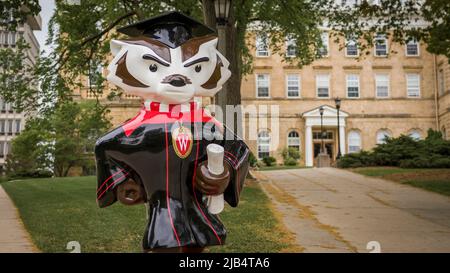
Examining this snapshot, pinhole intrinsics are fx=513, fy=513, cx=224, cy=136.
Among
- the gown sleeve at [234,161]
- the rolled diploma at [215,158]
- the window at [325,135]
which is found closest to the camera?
the rolled diploma at [215,158]

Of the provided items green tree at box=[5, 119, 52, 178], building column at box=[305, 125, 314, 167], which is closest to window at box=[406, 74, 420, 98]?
building column at box=[305, 125, 314, 167]

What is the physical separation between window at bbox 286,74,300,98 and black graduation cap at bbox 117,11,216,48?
112 feet

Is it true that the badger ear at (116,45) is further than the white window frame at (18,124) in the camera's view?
No

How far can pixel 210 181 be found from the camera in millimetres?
3646

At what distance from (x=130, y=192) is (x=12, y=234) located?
14.2ft

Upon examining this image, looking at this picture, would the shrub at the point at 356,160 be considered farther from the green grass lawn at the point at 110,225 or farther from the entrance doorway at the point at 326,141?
the entrance doorway at the point at 326,141

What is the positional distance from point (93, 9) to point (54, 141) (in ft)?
53.9

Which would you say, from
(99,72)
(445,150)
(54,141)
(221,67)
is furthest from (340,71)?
(221,67)

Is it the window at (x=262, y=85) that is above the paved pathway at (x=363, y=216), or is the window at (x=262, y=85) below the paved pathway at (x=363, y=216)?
above

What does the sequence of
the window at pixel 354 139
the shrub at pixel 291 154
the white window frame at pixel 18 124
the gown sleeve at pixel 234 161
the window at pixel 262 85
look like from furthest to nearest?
the white window frame at pixel 18 124 < the window at pixel 262 85 < the window at pixel 354 139 < the shrub at pixel 291 154 < the gown sleeve at pixel 234 161

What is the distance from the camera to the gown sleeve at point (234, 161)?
3.87m

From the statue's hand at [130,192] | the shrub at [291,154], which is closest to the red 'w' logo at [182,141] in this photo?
the statue's hand at [130,192]

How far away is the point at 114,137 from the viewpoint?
3.77 meters

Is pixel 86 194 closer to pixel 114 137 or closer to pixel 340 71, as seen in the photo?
pixel 114 137
